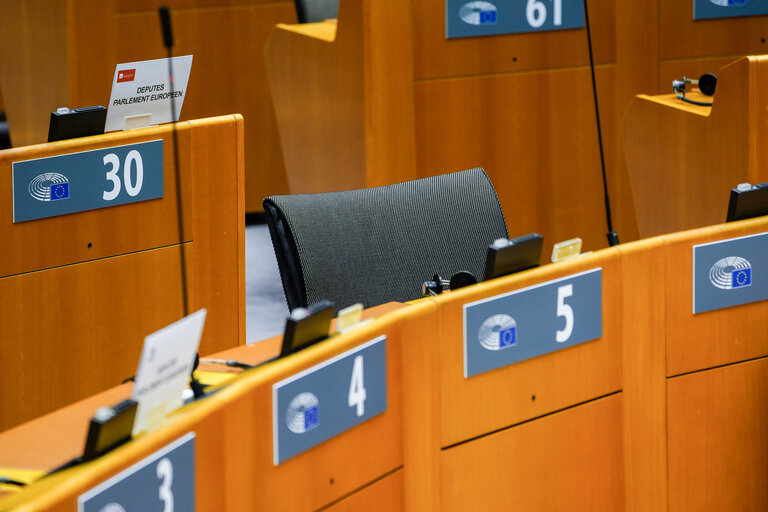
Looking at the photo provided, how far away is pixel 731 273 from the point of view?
2217 mm

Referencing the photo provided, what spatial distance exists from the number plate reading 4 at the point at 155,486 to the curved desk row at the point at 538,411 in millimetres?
20

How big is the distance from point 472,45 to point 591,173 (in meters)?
0.69

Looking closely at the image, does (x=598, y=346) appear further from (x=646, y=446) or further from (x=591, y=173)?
(x=591, y=173)

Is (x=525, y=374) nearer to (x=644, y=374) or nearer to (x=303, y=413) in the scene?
(x=644, y=374)

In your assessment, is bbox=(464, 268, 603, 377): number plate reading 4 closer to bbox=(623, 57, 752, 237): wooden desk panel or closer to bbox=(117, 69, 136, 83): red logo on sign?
bbox=(117, 69, 136, 83): red logo on sign

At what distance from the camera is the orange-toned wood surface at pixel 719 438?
2.22 m

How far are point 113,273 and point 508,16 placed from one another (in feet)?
6.10

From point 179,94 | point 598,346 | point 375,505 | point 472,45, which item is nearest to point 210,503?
point 375,505

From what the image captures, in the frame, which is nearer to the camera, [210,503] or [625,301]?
[210,503]

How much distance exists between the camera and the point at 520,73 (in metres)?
4.30

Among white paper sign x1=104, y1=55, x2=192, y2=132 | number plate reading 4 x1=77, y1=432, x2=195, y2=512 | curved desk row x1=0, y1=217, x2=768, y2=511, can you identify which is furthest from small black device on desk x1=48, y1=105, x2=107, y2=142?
number plate reading 4 x1=77, y1=432, x2=195, y2=512

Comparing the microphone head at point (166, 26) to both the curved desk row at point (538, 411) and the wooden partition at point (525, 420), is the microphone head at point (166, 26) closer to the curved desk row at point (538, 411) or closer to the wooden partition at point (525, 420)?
the curved desk row at point (538, 411)

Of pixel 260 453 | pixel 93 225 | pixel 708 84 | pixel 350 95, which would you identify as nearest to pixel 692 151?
pixel 708 84

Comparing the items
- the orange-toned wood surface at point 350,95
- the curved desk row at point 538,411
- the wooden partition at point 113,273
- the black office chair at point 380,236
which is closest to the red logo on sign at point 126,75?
the wooden partition at point 113,273
